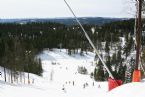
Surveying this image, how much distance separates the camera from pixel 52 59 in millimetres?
169375

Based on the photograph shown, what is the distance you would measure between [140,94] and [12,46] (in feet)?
296

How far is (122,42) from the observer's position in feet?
652

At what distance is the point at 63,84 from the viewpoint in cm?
8994

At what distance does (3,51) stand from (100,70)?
40214mm

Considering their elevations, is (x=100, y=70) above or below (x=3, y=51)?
below

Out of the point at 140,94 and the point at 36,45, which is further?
the point at 36,45

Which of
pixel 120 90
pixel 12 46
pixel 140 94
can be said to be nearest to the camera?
pixel 140 94

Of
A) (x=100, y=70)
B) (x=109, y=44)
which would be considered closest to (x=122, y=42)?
(x=109, y=44)

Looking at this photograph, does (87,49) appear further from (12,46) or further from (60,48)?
(12,46)

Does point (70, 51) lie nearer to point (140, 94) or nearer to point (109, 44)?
point (109, 44)

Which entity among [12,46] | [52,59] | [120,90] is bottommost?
[52,59]

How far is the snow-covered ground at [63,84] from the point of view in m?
6.75

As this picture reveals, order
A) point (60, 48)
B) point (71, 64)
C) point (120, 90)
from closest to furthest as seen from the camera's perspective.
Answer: point (120, 90), point (71, 64), point (60, 48)

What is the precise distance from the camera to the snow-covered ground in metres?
6.75
